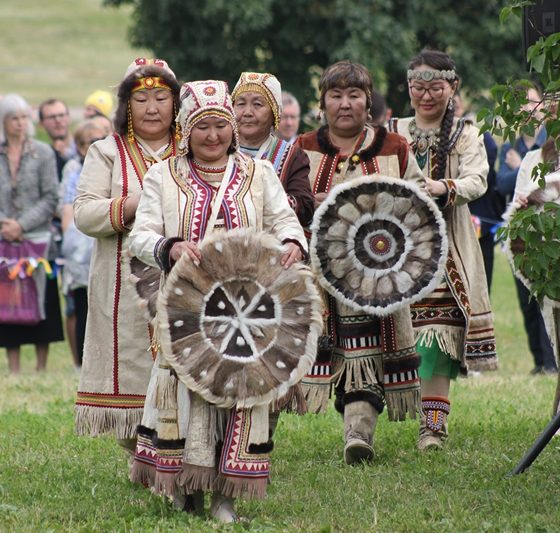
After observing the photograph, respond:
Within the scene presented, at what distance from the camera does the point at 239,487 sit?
Answer: 5.70 metres

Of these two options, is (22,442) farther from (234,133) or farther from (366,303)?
(234,133)

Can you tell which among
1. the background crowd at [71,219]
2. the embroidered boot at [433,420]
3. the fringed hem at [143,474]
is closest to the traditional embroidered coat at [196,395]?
the fringed hem at [143,474]

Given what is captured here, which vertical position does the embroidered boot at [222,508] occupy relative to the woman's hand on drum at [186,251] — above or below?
below

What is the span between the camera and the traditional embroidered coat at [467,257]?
7.73 metres

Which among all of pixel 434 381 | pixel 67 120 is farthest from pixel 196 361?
pixel 67 120

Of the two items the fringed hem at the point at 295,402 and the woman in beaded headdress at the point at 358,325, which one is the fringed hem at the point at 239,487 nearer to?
the fringed hem at the point at 295,402

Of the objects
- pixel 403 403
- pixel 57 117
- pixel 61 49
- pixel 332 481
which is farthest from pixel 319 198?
pixel 61 49

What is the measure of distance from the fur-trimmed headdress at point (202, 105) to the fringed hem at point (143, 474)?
150cm

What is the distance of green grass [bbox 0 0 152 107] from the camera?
43.2m

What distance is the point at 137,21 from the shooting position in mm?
21922

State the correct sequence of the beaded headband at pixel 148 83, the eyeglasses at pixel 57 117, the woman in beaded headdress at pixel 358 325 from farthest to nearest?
the eyeglasses at pixel 57 117, the woman in beaded headdress at pixel 358 325, the beaded headband at pixel 148 83

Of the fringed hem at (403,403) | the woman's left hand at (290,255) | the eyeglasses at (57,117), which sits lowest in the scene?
the fringed hem at (403,403)

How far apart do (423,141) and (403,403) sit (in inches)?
60.7

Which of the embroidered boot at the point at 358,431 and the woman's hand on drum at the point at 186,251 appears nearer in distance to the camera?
the woman's hand on drum at the point at 186,251
